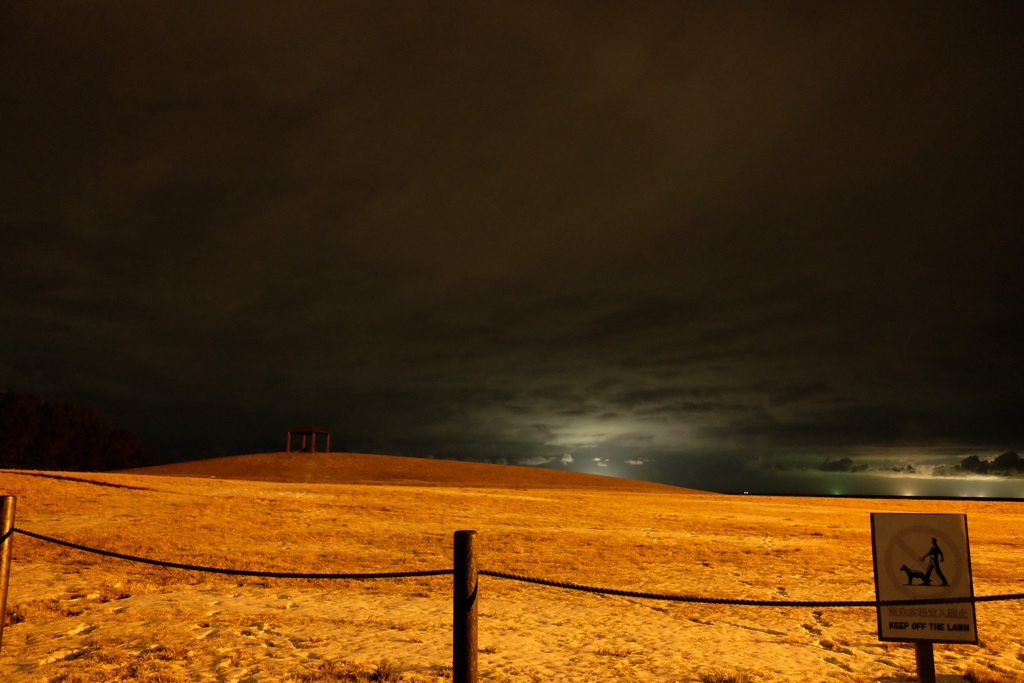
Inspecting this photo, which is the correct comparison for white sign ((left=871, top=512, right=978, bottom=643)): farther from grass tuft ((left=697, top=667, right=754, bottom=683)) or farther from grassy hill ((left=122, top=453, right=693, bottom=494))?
grassy hill ((left=122, top=453, right=693, bottom=494))

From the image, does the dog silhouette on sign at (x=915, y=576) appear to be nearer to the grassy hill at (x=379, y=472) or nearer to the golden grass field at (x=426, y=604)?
the golden grass field at (x=426, y=604)

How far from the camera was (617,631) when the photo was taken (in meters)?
8.30

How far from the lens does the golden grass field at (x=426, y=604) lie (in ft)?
21.7

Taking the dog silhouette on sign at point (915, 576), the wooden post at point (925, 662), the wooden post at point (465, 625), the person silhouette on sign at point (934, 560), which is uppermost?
the person silhouette on sign at point (934, 560)

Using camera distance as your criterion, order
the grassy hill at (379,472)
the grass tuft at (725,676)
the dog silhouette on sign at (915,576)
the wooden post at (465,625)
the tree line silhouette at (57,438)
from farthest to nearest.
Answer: the tree line silhouette at (57,438), the grassy hill at (379,472), the grass tuft at (725,676), the dog silhouette on sign at (915,576), the wooden post at (465,625)

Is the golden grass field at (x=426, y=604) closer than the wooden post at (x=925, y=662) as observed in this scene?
No

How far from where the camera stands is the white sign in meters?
4.91

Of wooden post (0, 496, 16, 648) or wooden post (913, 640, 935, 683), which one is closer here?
wooden post (913, 640, 935, 683)

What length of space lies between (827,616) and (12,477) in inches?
1227

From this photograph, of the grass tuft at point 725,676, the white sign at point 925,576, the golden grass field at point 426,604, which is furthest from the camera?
the golden grass field at point 426,604

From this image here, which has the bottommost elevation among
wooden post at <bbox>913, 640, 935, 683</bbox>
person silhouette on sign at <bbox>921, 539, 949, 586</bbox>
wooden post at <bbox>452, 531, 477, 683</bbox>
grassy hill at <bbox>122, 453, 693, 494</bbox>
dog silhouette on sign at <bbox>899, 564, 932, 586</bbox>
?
grassy hill at <bbox>122, 453, 693, 494</bbox>

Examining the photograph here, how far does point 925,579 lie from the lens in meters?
5.03

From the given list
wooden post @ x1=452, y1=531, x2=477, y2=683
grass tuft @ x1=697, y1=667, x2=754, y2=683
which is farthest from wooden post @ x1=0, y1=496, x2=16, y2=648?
grass tuft @ x1=697, y1=667, x2=754, y2=683

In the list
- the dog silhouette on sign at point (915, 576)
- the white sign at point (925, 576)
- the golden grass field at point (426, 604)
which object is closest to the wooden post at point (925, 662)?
the white sign at point (925, 576)
